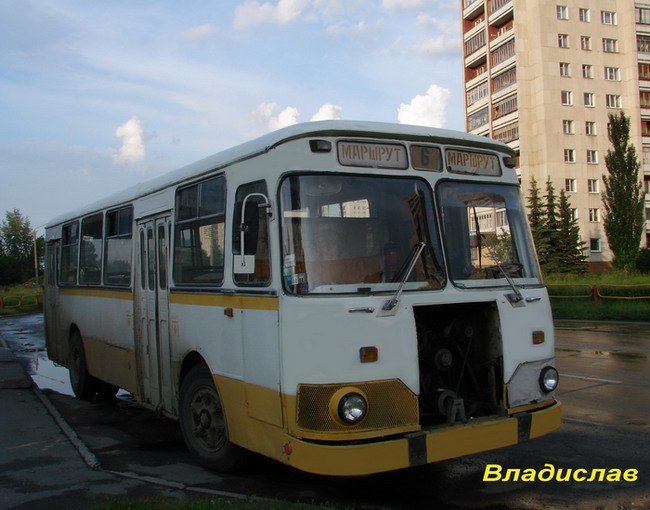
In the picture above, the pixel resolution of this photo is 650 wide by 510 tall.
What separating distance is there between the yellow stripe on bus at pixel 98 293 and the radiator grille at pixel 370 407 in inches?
167

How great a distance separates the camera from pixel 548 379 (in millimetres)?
5957

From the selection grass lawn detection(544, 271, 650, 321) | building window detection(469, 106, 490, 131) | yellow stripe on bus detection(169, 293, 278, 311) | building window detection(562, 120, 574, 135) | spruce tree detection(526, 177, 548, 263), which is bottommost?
grass lawn detection(544, 271, 650, 321)

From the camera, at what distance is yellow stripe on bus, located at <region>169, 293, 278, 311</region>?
541 centimetres

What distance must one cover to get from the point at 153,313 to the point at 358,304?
3.57 meters

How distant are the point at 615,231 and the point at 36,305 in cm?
4512

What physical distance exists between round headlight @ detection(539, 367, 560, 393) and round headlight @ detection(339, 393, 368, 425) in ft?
5.92

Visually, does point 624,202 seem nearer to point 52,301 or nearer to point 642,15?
point 642,15

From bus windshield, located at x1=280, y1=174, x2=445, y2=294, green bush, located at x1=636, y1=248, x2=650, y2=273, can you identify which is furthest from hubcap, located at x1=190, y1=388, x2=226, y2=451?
green bush, located at x1=636, y1=248, x2=650, y2=273

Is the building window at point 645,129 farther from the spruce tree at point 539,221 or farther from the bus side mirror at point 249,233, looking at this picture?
the bus side mirror at point 249,233

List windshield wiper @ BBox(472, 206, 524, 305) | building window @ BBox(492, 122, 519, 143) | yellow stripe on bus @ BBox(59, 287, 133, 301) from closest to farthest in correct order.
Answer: windshield wiper @ BBox(472, 206, 524, 305)
yellow stripe on bus @ BBox(59, 287, 133, 301)
building window @ BBox(492, 122, 519, 143)

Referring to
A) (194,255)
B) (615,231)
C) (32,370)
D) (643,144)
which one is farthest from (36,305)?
(643,144)

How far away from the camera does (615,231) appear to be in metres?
57.2

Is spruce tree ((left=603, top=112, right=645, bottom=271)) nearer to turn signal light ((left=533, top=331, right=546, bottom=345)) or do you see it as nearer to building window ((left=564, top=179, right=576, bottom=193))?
building window ((left=564, top=179, right=576, bottom=193))

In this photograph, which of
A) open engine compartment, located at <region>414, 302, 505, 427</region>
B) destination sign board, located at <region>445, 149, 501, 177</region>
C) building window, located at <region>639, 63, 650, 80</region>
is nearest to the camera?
open engine compartment, located at <region>414, 302, 505, 427</region>
